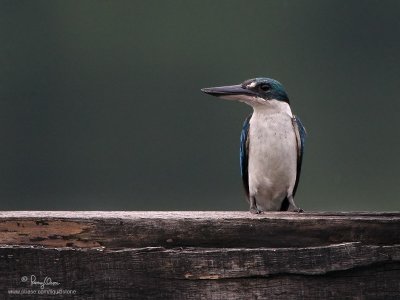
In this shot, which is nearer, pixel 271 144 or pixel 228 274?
pixel 228 274

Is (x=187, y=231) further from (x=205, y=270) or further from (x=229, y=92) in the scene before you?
(x=229, y=92)

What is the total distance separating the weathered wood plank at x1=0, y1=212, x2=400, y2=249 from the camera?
3.92 meters

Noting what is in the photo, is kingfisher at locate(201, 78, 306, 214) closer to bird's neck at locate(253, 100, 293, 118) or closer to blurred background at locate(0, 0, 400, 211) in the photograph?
bird's neck at locate(253, 100, 293, 118)

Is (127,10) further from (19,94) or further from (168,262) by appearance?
(168,262)

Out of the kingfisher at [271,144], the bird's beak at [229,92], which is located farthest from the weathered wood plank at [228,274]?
the kingfisher at [271,144]

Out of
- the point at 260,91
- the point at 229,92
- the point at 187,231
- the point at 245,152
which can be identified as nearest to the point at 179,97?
the point at 245,152

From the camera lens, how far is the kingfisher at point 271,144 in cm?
751

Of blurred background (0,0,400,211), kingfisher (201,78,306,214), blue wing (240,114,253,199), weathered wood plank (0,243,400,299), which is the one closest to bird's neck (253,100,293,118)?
kingfisher (201,78,306,214)

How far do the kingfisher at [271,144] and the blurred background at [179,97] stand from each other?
27.7 metres

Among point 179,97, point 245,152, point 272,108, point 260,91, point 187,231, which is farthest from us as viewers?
point 179,97

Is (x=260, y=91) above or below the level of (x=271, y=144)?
above

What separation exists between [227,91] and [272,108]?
1.01m

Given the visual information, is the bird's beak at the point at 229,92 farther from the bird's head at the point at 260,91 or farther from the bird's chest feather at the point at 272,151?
the bird's chest feather at the point at 272,151

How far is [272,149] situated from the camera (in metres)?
7.61
